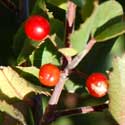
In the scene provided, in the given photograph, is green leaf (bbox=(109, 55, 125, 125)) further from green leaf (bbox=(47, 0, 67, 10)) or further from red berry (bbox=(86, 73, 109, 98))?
green leaf (bbox=(47, 0, 67, 10))

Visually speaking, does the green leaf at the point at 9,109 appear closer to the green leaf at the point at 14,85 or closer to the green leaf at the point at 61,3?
the green leaf at the point at 14,85

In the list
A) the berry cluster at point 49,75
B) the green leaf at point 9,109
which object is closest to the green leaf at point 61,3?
the berry cluster at point 49,75

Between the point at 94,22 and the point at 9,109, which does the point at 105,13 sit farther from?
the point at 9,109

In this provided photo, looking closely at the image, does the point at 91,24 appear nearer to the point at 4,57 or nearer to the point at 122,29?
the point at 122,29

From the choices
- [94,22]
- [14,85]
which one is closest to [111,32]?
[94,22]

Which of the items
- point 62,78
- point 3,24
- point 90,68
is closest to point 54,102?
point 62,78

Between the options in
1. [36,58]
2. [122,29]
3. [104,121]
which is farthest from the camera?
[104,121]
